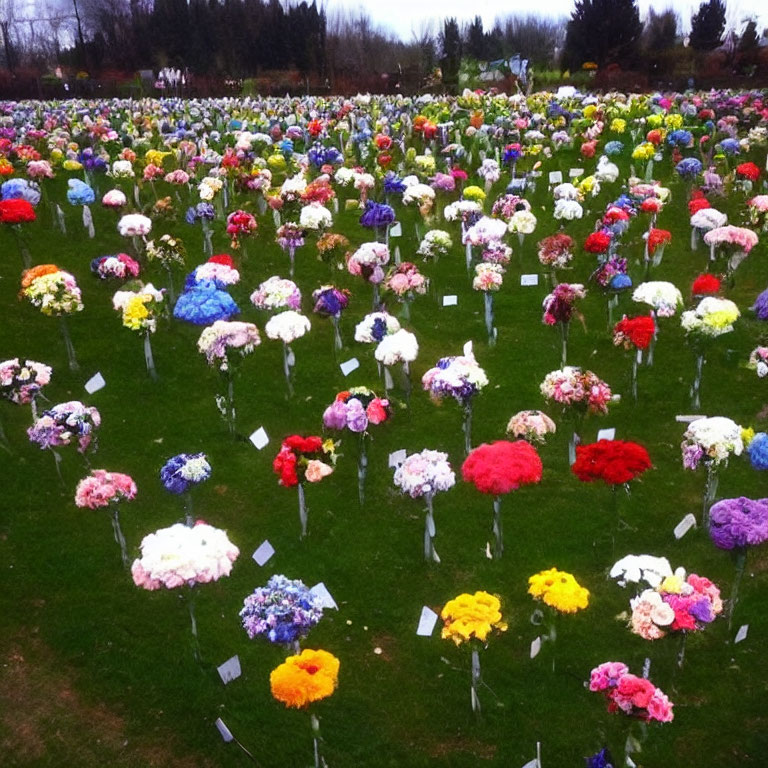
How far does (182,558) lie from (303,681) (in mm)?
1505

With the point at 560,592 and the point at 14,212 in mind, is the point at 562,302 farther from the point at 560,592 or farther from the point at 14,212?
the point at 14,212

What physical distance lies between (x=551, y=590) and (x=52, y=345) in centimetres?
976

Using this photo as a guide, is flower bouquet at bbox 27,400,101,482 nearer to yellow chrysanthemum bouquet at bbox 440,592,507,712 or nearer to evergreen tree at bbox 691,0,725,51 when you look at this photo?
yellow chrysanthemum bouquet at bbox 440,592,507,712

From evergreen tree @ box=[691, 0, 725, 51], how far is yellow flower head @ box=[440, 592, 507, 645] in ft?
182

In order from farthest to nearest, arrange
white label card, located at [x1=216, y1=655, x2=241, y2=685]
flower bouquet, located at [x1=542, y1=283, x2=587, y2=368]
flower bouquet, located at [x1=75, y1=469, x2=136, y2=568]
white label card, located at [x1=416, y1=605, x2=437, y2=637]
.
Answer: flower bouquet, located at [x1=542, y1=283, x2=587, y2=368] < flower bouquet, located at [x1=75, y1=469, x2=136, y2=568] < white label card, located at [x1=416, y1=605, x2=437, y2=637] < white label card, located at [x1=216, y1=655, x2=241, y2=685]

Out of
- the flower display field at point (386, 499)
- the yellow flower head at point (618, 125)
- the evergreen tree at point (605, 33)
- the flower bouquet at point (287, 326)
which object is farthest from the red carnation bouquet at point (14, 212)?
the evergreen tree at point (605, 33)

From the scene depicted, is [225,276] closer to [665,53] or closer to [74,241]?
[74,241]

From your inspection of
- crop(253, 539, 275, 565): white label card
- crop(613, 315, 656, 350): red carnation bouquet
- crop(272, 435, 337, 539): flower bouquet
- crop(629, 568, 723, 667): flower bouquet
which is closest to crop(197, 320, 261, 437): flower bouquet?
crop(272, 435, 337, 539): flower bouquet

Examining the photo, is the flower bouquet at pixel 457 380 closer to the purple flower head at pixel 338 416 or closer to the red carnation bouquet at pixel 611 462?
the purple flower head at pixel 338 416

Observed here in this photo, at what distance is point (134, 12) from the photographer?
224ft

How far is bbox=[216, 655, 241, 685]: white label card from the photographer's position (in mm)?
6703

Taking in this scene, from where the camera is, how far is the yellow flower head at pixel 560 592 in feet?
19.4

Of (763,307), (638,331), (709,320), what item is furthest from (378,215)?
(763,307)

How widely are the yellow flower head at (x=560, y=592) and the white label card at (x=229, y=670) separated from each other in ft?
8.68
